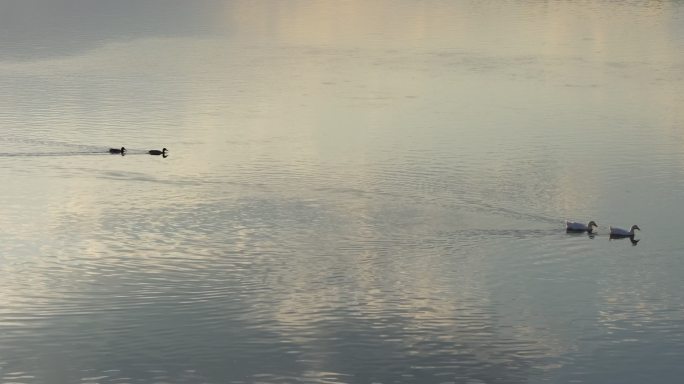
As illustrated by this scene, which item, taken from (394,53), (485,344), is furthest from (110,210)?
(394,53)

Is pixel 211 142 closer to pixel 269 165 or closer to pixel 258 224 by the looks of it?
pixel 269 165

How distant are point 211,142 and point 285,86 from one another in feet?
45.6

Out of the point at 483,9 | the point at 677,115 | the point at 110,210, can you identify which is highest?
the point at 483,9

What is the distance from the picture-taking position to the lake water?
34.7 m

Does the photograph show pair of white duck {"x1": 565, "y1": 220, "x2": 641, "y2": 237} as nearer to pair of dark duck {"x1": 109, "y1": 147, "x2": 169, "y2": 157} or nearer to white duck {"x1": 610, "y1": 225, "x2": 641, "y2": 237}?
white duck {"x1": 610, "y1": 225, "x2": 641, "y2": 237}

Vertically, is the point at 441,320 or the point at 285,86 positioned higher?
the point at 285,86

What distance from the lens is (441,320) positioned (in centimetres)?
3691

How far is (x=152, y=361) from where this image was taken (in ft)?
110

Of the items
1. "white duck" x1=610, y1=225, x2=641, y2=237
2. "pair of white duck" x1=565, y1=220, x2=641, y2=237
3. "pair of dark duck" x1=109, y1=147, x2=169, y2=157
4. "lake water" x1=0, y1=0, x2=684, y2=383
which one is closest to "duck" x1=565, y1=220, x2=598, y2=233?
"pair of white duck" x1=565, y1=220, x2=641, y2=237

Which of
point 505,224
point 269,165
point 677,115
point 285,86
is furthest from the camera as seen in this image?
point 285,86

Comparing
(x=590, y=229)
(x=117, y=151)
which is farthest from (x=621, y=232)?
(x=117, y=151)

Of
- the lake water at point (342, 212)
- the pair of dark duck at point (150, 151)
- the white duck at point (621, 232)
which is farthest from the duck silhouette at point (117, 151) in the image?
the white duck at point (621, 232)

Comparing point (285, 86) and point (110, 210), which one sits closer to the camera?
point (110, 210)

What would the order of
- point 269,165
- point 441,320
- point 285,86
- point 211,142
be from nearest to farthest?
point 441,320 < point 269,165 < point 211,142 < point 285,86
